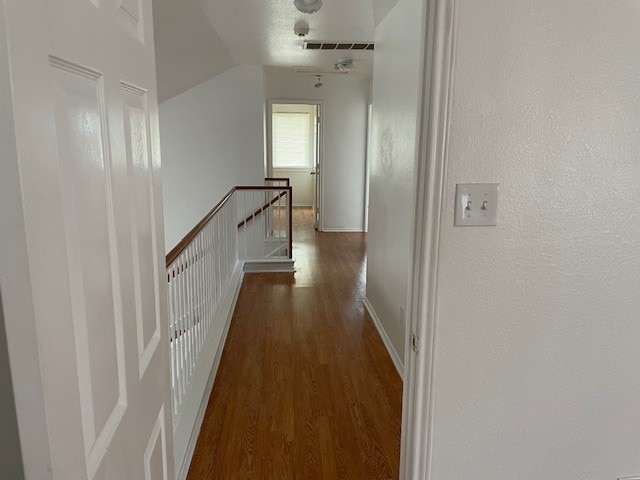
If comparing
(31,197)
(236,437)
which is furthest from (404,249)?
(31,197)

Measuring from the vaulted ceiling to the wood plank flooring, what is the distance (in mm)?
2327

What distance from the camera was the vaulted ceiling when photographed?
3.49 meters

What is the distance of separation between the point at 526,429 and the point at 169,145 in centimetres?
580

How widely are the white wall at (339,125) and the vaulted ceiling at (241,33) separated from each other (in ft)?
3.62

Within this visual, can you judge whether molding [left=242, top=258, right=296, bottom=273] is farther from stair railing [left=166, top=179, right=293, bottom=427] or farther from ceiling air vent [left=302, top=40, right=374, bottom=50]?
ceiling air vent [left=302, top=40, right=374, bottom=50]

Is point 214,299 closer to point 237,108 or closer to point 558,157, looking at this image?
point 558,157

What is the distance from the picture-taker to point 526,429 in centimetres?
143

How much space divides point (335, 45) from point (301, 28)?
76cm

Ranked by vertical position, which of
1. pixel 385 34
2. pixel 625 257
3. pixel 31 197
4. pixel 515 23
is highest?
pixel 385 34

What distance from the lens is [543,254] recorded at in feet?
4.29

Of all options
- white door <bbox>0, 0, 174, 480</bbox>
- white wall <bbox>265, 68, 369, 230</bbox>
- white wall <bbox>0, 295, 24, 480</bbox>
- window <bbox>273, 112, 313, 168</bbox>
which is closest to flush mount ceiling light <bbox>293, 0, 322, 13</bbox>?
white door <bbox>0, 0, 174, 480</bbox>

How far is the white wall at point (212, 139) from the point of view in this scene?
607 cm

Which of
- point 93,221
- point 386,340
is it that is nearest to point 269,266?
point 386,340

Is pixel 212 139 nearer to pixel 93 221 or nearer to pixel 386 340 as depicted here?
pixel 386 340
